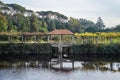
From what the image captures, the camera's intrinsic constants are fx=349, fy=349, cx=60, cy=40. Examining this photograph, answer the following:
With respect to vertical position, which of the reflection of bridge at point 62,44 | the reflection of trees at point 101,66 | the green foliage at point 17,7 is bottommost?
the reflection of trees at point 101,66

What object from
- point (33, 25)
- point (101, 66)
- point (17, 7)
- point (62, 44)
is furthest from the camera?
point (17, 7)

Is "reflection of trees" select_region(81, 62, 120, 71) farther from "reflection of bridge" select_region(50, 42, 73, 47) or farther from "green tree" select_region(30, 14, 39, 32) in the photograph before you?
"green tree" select_region(30, 14, 39, 32)

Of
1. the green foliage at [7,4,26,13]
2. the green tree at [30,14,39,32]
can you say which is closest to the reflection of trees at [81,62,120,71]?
Answer: the green tree at [30,14,39,32]

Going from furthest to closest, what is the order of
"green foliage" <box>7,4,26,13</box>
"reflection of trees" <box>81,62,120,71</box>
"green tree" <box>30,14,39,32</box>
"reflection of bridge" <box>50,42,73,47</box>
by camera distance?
"green foliage" <box>7,4,26,13</box> → "green tree" <box>30,14,39,32</box> → "reflection of bridge" <box>50,42,73,47</box> → "reflection of trees" <box>81,62,120,71</box>

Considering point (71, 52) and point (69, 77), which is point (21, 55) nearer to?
point (71, 52)

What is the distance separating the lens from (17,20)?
7838cm

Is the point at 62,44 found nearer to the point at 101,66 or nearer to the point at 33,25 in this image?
the point at 101,66

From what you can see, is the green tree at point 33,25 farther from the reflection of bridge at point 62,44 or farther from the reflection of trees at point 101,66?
the reflection of trees at point 101,66

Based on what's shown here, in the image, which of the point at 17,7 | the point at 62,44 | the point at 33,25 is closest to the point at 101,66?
the point at 62,44

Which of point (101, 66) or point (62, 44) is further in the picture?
point (62, 44)

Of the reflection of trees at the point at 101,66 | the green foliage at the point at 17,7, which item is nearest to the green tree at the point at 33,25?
the green foliage at the point at 17,7

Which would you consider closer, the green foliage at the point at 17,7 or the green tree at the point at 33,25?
the green tree at the point at 33,25

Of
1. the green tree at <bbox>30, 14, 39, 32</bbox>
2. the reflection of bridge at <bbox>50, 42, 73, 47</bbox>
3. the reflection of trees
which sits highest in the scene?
the green tree at <bbox>30, 14, 39, 32</bbox>

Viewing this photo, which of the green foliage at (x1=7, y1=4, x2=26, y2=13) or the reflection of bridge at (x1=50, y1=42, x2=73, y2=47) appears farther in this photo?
the green foliage at (x1=7, y1=4, x2=26, y2=13)
